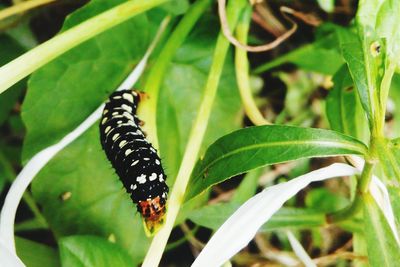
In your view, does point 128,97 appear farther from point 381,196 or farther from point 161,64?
point 381,196

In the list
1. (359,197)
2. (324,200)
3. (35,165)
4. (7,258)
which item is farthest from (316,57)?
(7,258)

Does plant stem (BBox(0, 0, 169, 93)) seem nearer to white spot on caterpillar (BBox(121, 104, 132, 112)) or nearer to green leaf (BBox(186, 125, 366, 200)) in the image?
white spot on caterpillar (BBox(121, 104, 132, 112))

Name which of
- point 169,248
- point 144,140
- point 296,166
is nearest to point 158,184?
point 144,140

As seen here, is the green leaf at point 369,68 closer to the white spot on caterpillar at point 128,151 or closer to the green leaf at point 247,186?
the white spot on caterpillar at point 128,151

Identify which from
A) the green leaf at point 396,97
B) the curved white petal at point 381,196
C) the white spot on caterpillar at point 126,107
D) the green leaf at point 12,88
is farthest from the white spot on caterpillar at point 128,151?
the green leaf at point 396,97

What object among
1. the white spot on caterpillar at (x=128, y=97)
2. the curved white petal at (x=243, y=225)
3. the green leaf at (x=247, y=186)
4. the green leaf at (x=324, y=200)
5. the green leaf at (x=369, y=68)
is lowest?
the green leaf at (x=324, y=200)
